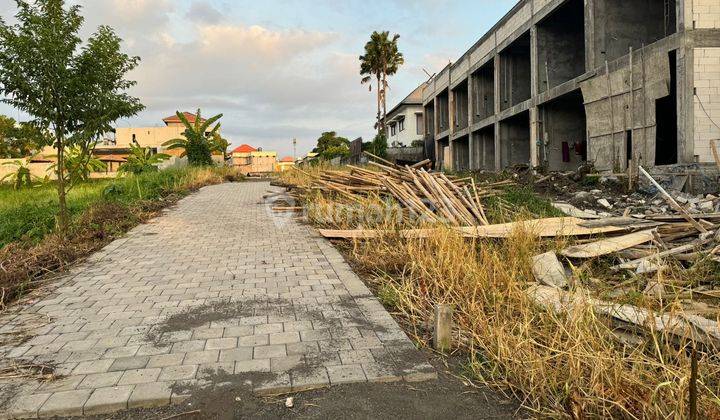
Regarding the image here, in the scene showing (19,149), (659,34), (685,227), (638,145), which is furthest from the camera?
(19,149)

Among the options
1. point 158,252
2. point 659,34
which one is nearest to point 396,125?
point 659,34

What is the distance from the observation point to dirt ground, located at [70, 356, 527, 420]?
2.73 metres

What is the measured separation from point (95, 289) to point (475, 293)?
4337 millimetres

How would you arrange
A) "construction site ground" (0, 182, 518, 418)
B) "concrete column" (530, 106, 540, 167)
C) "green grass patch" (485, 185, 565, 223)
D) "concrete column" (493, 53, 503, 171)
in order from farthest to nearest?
"concrete column" (493, 53, 503, 171) → "concrete column" (530, 106, 540, 167) → "green grass patch" (485, 185, 565, 223) → "construction site ground" (0, 182, 518, 418)

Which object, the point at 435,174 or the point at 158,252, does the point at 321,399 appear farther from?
the point at 435,174

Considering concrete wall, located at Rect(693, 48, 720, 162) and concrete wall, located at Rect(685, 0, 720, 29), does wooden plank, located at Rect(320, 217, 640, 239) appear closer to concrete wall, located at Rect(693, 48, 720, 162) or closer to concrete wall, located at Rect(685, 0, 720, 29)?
concrete wall, located at Rect(693, 48, 720, 162)

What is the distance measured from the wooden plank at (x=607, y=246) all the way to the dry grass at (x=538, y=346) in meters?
0.36

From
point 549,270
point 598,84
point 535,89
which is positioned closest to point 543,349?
point 549,270

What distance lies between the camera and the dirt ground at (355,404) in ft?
8.97

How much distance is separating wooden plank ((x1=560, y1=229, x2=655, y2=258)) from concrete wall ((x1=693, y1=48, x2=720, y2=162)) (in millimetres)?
7868

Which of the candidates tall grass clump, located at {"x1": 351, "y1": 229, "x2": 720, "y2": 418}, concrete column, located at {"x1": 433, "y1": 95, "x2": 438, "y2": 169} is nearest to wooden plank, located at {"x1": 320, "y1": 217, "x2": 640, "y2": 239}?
tall grass clump, located at {"x1": 351, "y1": 229, "x2": 720, "y2": 418}

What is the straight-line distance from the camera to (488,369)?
10.7 feet

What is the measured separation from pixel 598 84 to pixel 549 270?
489 inches

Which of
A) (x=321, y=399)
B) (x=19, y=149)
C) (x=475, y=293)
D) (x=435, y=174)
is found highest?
(x=19, y=149)
